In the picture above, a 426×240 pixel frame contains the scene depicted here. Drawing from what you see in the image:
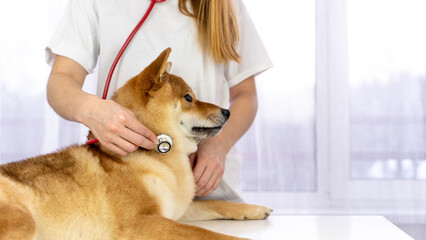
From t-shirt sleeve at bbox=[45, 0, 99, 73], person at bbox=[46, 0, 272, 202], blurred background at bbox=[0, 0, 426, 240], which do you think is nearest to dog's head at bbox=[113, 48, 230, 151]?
person at bbox=[46, 0, 272, 202]

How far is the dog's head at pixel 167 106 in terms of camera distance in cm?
115

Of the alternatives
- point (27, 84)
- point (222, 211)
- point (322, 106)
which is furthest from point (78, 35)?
point (322, 106)

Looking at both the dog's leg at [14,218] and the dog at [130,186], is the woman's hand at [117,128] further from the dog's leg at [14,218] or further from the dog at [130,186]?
the dog's leg at [14,218]

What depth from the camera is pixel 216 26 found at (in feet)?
4.54

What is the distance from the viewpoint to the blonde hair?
138cm

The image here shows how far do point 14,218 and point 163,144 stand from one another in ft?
1.19

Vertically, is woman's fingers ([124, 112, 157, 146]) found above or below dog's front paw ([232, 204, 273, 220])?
above

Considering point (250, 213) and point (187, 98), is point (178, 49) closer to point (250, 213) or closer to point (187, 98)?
point (187, 98)

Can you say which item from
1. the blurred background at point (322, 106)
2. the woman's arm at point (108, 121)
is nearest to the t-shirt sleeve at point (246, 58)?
the woman's arm at point (108, 121)

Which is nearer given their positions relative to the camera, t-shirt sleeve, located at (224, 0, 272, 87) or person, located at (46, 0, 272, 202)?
person, located at (46, 0, 272, 202)

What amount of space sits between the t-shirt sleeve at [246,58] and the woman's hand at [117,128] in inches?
19.0

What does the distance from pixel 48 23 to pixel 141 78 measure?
58.1 inches

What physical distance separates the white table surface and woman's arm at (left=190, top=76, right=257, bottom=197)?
0.37ft

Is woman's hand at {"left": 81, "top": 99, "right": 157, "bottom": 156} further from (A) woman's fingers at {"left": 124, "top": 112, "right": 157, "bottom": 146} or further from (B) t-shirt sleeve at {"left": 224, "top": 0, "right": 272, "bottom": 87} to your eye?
(B) t-shirt sleeve at {"left": 224, "top": 0, "right": 272, "bottom": 87}
